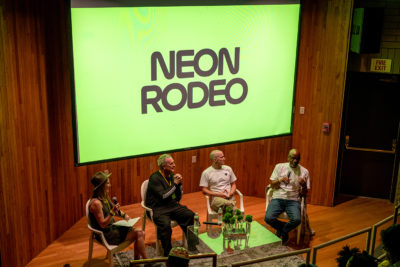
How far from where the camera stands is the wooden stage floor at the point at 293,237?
553cm

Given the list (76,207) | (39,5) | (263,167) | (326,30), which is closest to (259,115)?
(263,167)

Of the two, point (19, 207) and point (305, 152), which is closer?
point (19, 207)

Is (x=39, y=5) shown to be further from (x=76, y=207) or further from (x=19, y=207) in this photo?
(x=76, y=207)

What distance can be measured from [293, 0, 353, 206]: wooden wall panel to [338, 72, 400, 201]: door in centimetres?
45

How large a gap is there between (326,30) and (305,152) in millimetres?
1752

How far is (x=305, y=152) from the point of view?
279 inches

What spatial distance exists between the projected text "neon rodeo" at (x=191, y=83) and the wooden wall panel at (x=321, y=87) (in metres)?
0.93

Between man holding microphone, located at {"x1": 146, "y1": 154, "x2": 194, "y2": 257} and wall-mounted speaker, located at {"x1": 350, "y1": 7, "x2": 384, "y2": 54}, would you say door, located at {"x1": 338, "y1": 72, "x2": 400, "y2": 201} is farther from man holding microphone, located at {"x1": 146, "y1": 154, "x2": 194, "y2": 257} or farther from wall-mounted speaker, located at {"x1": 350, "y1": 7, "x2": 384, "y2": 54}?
man holding microphone, located at {"x1": 146, "y1": 154, "x2": 194, "y2": 257}

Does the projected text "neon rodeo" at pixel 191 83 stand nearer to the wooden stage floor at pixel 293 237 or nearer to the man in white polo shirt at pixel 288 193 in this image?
the man in white polo shirt at pixel 288 193

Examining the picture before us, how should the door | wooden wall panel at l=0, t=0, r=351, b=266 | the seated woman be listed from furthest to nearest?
the door, wooden wall panel at l=0, t=0, r=351, b=266, the seated woman

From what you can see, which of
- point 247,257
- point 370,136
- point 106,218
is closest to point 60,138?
point 106,218

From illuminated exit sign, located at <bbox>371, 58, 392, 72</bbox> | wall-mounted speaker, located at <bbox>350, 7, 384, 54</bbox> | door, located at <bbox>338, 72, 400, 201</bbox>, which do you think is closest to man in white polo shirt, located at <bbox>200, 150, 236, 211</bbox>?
door, located at <bbox>338, 72, 400, 201</bbox>

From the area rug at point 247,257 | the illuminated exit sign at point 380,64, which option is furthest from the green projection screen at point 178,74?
the area rug at point 247,257

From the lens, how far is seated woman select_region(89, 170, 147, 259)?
4.86m
